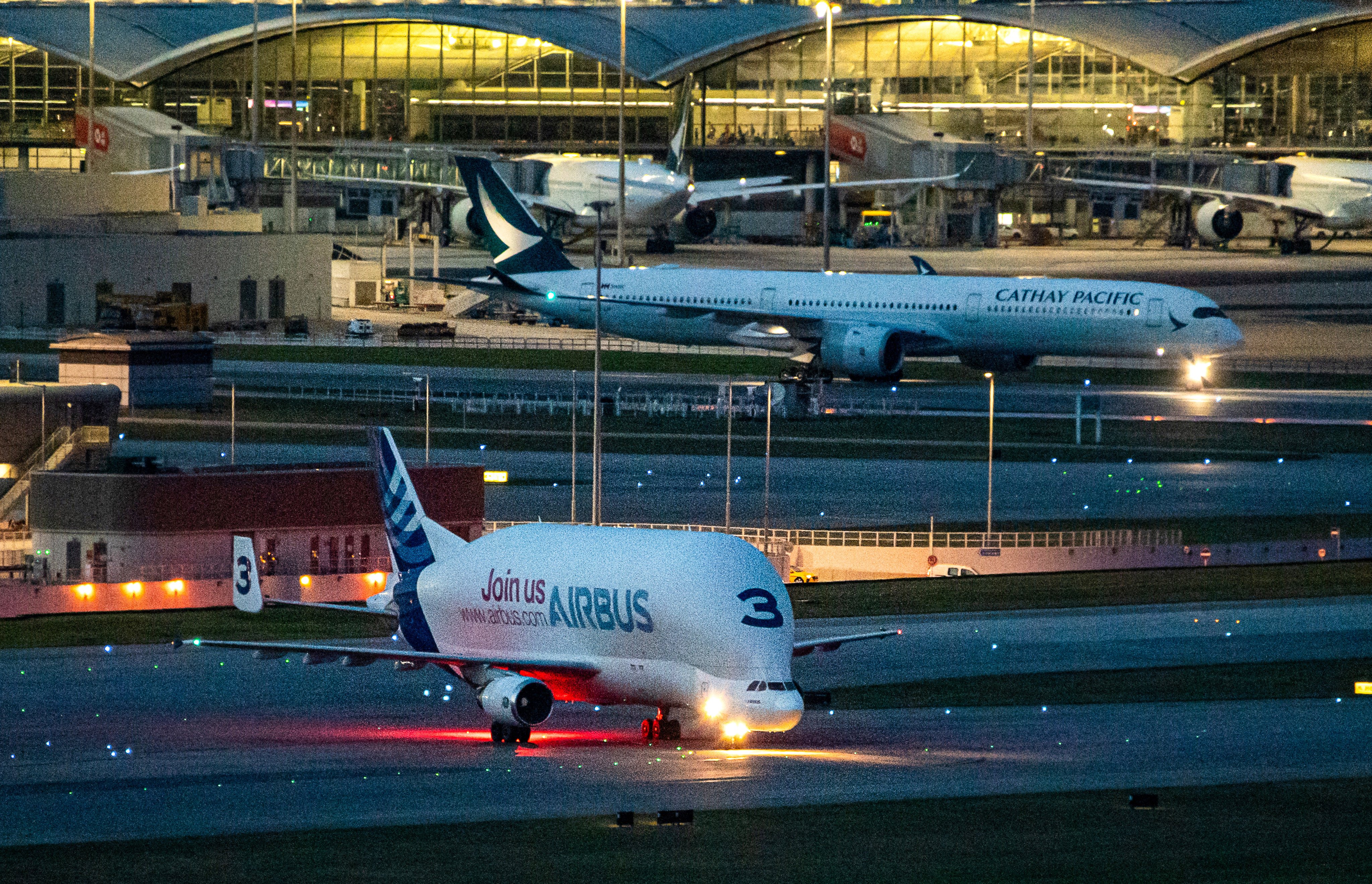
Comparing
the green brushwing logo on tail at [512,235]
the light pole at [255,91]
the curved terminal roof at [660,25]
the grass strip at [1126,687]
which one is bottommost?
the grass strip at [1126,687]

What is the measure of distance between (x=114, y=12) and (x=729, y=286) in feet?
304

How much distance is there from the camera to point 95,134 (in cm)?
16312

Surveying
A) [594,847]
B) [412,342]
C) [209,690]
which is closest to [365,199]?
[412,342]

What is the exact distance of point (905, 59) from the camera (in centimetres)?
17412

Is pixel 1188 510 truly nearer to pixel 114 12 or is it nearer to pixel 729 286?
pixel 729 286

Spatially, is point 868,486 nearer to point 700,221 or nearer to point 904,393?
point 904,393

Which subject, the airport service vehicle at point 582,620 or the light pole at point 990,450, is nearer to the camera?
the airport service vehicle at point 582,620

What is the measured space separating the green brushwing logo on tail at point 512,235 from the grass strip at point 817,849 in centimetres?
7198

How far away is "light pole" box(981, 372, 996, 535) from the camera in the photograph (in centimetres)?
6431

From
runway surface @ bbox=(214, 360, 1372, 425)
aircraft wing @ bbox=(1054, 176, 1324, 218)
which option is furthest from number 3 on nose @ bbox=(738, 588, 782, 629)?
aircraft wing @ bbox=(1054, 176, 1324, 218)

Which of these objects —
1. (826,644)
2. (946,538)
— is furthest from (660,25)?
(826,644)

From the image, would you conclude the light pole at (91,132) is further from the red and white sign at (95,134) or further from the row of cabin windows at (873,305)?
the row of cabin windows at (873,305)

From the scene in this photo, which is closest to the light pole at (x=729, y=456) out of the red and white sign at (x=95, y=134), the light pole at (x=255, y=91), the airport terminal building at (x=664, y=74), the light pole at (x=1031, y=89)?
the light pole at (x=255, y=91)

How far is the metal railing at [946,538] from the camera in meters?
63.1
